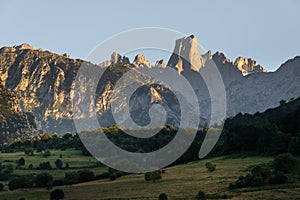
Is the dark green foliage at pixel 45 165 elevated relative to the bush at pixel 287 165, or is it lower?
elevated

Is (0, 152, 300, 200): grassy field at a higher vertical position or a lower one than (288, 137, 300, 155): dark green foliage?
lower

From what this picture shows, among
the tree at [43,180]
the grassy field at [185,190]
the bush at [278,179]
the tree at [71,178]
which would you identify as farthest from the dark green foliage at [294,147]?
the tree at [43,180]

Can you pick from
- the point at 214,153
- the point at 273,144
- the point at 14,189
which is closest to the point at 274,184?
the point at 273,144

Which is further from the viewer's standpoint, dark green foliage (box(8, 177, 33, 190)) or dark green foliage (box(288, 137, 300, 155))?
dark green foliage (box(288, 137, 300, 155))

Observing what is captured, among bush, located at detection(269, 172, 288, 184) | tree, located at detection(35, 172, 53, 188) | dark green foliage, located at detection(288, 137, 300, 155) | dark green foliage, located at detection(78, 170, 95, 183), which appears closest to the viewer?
bush, located at detection(269, 172, 288, 184)

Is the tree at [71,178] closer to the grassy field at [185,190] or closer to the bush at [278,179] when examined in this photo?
the grassy field at [185,190]

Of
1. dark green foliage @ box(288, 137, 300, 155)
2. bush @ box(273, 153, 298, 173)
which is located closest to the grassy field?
bush @ box(273, 153, 298, 173)

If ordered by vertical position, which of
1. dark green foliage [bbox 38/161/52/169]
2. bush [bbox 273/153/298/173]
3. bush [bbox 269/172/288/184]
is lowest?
bush [bbox 269/172/288/184]

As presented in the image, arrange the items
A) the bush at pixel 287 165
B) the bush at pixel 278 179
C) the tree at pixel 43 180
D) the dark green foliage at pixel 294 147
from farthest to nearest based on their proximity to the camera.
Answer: the dark green foliage at pixel 294 147 → the tree at pixel 43 180 → the bush at pixel 287 165 → the bush at pixel 278 179

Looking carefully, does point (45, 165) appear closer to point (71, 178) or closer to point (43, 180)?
point (71, 178)

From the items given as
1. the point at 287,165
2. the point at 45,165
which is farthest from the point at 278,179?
the point at 45,165

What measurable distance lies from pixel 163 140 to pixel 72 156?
4355 centimetres

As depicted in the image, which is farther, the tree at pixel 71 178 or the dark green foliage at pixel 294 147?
the dark green foliage at pixel 294 147

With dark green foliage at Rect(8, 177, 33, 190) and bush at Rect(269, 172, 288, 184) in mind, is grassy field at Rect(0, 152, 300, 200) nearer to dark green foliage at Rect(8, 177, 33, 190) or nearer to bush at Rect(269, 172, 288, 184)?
bush at Rect(269, 172, 288, 184)
